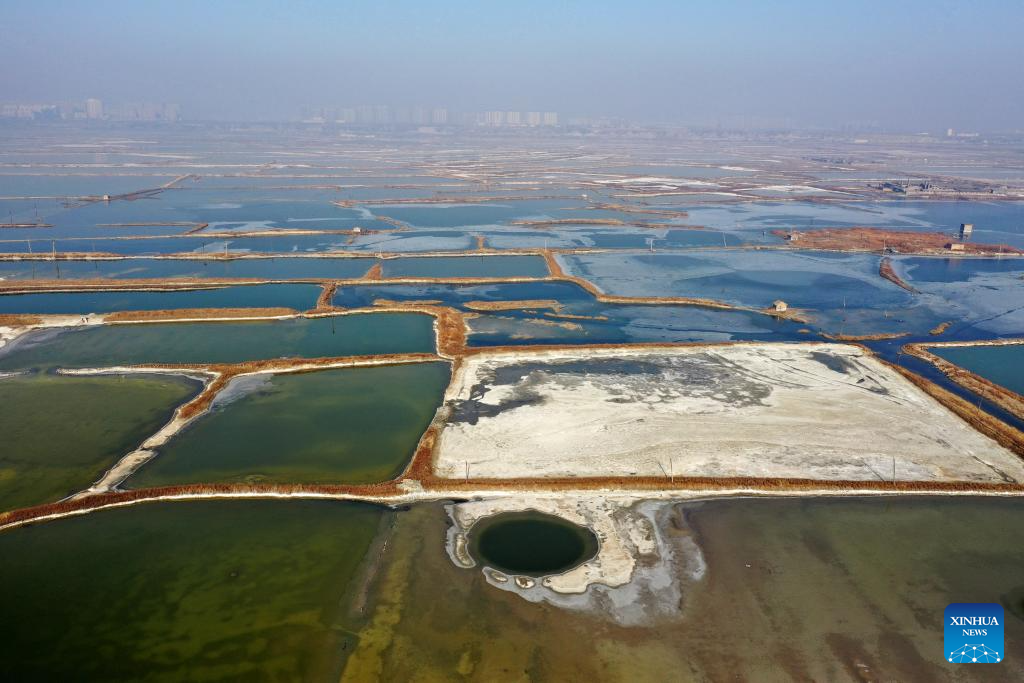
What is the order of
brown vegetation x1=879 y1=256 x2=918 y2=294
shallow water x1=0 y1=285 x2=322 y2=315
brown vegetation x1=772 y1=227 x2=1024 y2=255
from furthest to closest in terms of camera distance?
brown vegetation x1=772 y1=227 x2=1024 y2=255 → brown vegetation x1=879 y1=256 x2=918 y2=294 → shallow water x1=0 y1=285 x2=322 y2=315

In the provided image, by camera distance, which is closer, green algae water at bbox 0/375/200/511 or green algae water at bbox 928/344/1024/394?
green algae water at bbox 0/375/200/511

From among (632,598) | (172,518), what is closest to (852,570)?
(632,598)

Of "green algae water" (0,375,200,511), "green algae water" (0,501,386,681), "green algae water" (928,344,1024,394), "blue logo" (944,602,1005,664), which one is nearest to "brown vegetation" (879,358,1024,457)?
"green algae water" (928,344,1024,394)

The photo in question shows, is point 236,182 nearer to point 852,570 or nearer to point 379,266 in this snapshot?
point 379,266

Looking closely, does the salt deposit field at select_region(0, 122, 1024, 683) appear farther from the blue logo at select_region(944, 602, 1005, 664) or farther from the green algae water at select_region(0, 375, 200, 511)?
the blue logo at select_region(944, 602, 1005, 664)

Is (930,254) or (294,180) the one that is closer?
(930,254)
